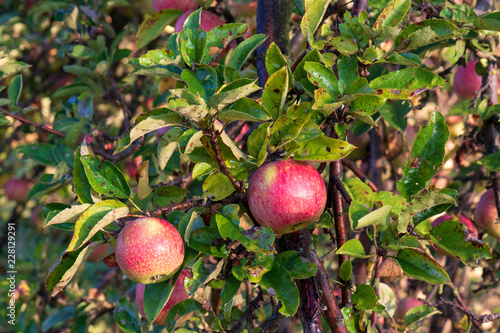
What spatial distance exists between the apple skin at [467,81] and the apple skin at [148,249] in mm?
1491

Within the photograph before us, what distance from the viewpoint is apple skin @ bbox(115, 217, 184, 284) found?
0.85 m

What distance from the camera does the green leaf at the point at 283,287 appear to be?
2.69ft

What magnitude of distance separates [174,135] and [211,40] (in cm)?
26

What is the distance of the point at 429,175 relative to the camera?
2.83 ft

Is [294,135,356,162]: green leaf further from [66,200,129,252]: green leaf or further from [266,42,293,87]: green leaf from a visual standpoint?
[66,200,129,252]: green leaf

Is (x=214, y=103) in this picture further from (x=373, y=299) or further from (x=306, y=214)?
(x=373, y=299)

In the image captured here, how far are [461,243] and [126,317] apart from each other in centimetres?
76

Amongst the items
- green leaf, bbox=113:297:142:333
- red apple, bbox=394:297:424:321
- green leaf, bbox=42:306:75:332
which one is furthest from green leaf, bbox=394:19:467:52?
green leaf, bbox=42:306:75:332

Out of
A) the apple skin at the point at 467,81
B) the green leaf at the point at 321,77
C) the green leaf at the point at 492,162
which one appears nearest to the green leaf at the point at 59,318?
the green leaf at the point at 321,77

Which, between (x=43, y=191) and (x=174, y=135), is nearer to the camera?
(x=174, y=135)

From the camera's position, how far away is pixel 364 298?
0.92 m

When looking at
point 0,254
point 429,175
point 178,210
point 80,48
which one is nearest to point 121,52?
point 80,48

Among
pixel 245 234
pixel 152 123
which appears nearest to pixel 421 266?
pixel 245 234

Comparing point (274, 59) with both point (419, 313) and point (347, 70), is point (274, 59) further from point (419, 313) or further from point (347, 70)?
point (419, 313)
